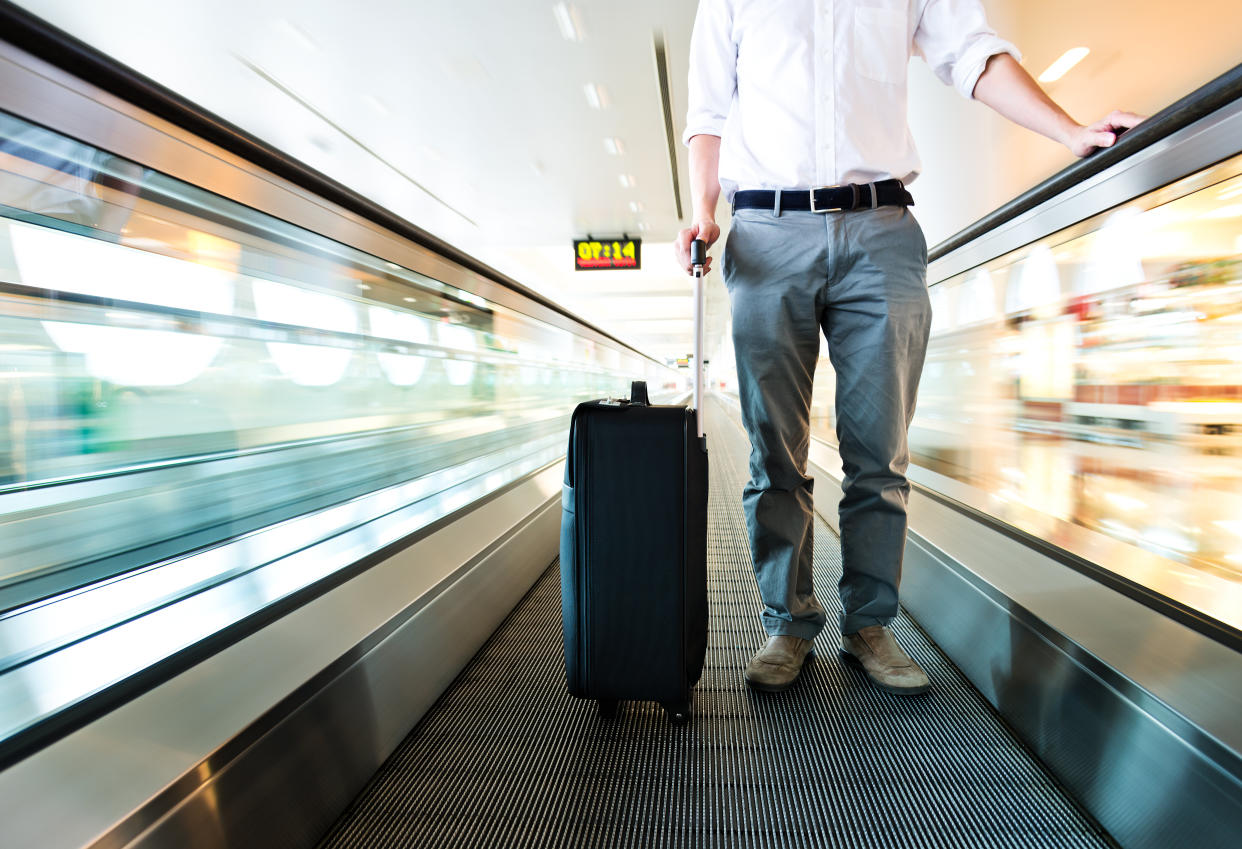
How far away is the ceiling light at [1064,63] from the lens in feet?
7.56

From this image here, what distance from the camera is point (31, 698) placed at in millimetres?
819

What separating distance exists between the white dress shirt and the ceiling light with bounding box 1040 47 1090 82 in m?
0.96

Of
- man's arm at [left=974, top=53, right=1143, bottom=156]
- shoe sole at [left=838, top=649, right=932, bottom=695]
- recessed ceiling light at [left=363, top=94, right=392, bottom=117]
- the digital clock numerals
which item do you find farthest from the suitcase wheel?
the digital clock numerals

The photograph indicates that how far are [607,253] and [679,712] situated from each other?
49.0 ft

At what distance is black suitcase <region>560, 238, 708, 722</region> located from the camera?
1.45 m

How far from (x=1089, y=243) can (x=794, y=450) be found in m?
0.97

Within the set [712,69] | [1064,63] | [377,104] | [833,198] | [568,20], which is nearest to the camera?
[833,198]

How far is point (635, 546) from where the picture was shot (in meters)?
1.46

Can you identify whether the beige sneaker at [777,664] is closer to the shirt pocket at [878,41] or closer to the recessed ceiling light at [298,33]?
the shirt pocket at [878,41]

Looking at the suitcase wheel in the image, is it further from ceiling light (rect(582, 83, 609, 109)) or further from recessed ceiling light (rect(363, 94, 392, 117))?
recessed ceiling light (rect(363, 94, 392, 117))

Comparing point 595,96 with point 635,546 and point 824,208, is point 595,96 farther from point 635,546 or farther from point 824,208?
point 635,546

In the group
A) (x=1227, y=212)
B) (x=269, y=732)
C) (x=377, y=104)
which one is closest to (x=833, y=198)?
(x=1227, y=212)

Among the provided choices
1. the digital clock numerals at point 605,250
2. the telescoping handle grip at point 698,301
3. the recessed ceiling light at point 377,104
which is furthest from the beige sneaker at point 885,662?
the digital clock numerals at point 605,250

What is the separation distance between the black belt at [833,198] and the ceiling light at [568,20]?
17.9ft
